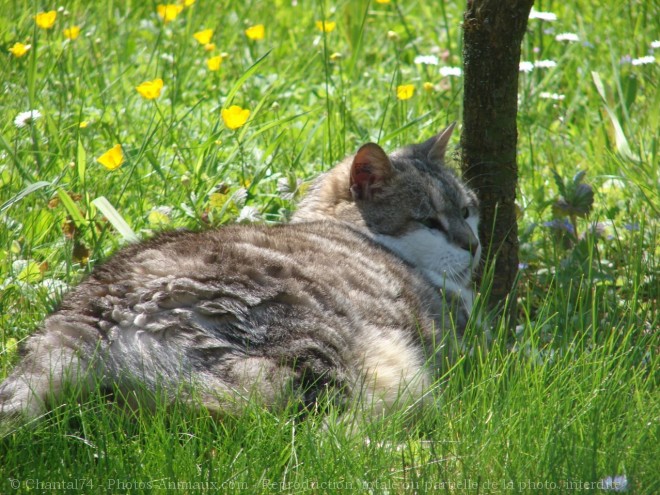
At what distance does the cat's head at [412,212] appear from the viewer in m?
3.25

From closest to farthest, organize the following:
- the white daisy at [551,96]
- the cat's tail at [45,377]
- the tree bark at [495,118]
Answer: the cat's tail at [45,377] < the tree bark at [495,118] < the white daisy at [551,96]

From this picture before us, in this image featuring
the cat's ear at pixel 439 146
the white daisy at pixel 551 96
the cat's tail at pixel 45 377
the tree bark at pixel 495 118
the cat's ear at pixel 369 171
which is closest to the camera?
the cat's tail at pixel 45 377

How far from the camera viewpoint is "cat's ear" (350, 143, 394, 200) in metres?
3.21

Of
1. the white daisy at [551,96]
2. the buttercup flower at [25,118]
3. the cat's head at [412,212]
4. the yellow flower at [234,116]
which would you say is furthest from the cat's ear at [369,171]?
the white daisy at [551,96]

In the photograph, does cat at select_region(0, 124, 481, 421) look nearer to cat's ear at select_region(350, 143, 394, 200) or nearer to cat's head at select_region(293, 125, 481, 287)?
cat's head at select_region(293, 125, 481, 287)

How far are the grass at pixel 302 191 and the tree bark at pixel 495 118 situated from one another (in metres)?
0.24

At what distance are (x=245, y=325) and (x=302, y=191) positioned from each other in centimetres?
136

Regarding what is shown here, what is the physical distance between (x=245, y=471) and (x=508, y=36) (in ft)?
5.91

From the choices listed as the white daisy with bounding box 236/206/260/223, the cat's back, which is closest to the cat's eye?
the cat's back

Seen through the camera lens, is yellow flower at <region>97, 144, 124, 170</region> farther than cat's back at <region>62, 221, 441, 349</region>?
Yes

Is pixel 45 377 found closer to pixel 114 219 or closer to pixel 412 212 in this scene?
pixel 114 219

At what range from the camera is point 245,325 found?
7.66ft

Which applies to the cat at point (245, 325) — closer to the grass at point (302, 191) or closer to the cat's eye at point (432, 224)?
the grass at point (302, 191)

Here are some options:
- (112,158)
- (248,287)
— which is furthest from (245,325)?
(112,158)
